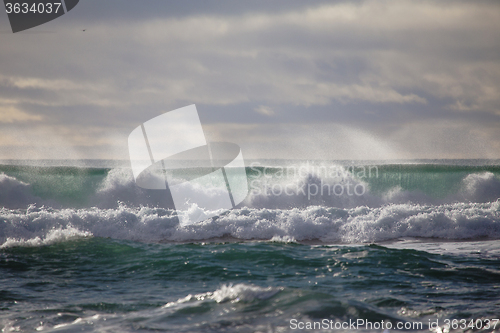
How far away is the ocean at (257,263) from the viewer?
174 inches

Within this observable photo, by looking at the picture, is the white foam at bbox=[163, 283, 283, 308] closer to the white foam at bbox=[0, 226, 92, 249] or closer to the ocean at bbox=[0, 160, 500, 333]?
the ocean at bbox=[0, 160, 500, 333]

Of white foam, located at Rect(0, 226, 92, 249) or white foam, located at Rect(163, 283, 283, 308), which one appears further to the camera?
white foam, located at Rect(0, 226, 92, 249)

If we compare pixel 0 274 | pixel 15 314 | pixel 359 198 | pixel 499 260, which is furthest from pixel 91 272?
pixel 359 198

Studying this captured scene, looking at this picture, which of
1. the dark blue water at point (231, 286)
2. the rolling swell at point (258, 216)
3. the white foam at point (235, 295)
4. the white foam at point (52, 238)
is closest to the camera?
the dark blue water at point (231, 286)

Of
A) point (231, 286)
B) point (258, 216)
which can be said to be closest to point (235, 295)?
point (231, 286)

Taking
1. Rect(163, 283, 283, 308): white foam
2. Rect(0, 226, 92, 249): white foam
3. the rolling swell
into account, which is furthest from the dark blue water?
the rolling swell

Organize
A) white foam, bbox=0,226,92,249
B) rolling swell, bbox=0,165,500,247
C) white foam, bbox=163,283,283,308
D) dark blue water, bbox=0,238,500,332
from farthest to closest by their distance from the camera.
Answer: rolling swell, bbox=0,165,500,247 < white foam, bbox=0,226,92,249 < white foam, bbox=163,283,283,308 < dark blue water, bbox=0,238,500,332

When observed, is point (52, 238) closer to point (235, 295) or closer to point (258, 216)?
point (258, 216)

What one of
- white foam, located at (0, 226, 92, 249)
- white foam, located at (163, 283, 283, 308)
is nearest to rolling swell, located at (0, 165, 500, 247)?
white foam, located at (0, 226, 92, 249)

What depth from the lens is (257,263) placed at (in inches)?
289

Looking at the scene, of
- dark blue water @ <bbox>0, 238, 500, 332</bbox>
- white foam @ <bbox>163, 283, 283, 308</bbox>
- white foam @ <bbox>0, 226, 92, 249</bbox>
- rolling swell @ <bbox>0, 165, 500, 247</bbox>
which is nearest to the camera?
dark blue water @ <bbox>0, 238, 500, 332</bbox>

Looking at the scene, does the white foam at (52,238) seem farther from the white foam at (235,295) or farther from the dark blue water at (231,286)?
the white foam at (235,295)

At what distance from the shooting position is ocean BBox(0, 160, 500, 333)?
4426 mm

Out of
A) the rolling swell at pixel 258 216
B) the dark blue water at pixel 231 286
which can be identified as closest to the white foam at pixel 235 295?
the dark blue water at pixel 231 286
